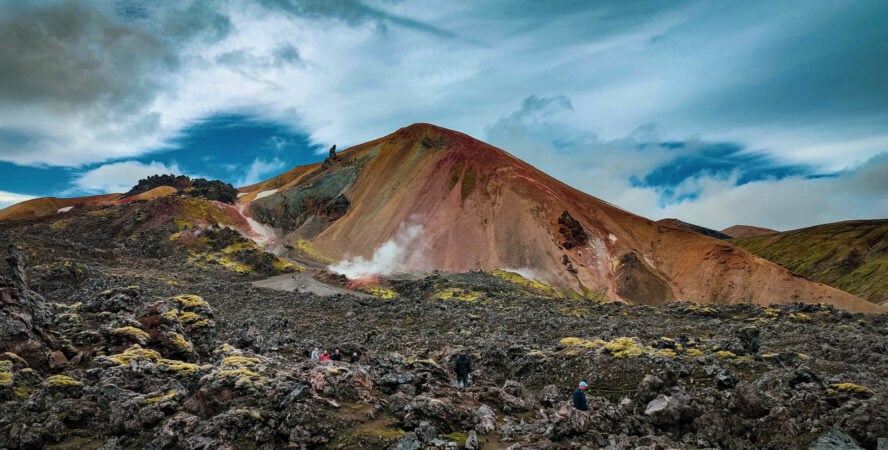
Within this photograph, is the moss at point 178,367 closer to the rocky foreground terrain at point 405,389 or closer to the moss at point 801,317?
the rocky foreground terrain at point 405,389

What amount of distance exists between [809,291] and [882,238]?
364 ft

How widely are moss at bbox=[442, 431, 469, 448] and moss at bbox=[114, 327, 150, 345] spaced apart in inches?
589

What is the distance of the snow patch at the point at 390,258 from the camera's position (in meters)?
91.2

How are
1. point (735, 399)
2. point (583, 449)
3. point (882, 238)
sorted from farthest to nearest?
point (882, 238)
point (735, 399)
point (583, 449)

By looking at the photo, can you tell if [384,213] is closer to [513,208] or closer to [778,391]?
[513,208]

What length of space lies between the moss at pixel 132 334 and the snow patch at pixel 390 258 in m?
64.1

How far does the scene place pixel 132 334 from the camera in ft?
71.4

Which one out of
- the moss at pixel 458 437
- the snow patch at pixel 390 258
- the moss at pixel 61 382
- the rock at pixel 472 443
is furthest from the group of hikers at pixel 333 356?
the snow patch at pixel 390 258

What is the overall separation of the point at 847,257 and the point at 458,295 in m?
154

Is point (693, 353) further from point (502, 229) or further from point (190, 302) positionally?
point (502, 229)

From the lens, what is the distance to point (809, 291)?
254 feet

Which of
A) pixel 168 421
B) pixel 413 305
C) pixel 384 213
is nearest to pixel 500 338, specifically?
pixel 413 305

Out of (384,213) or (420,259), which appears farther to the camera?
(384,213)

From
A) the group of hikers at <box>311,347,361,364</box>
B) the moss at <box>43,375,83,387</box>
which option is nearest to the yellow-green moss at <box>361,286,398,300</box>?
the group of hikers at <box>311,347,361,364</box>
